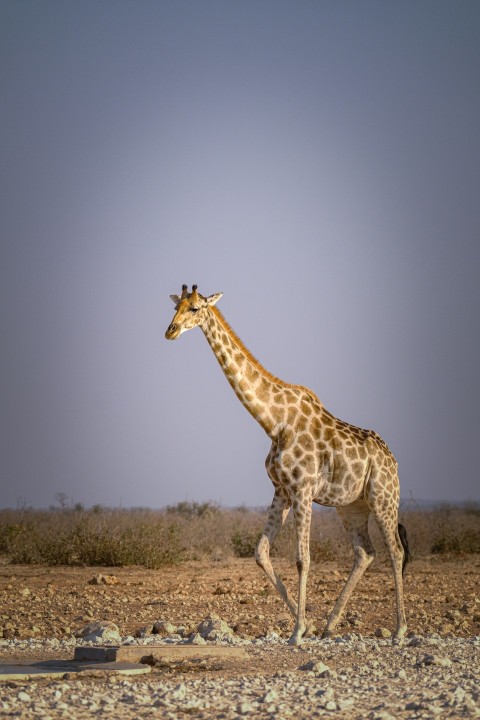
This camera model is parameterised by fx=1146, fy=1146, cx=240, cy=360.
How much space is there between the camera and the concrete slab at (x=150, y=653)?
32.0 feet

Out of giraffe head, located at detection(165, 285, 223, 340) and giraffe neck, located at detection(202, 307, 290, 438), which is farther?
giraffe neck, located at detection(202, 307, 290, 438)

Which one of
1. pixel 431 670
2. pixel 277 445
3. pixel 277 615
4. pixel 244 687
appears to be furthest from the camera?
pixel 277 615

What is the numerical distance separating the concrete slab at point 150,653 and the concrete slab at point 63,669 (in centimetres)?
15

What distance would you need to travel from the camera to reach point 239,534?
84.7 ft

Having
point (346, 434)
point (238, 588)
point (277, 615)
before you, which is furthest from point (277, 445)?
point (238, 588)

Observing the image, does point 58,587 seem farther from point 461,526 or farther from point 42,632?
point 461,526

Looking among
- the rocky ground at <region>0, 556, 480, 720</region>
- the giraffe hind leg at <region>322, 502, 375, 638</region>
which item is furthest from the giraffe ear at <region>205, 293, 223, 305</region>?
the rocky ground at <region>0, 556, 480, 720</region>

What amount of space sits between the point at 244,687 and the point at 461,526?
2167 centimetres

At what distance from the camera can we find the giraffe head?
466 inches

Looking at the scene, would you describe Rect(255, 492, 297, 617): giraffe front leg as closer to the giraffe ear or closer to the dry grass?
the giraffe ear

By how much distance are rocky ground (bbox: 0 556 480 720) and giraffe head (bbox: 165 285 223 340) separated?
3121 millimetres

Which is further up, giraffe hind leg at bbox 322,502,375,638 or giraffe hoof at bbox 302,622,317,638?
giraffe hind leg at bbox 322,502,375,638

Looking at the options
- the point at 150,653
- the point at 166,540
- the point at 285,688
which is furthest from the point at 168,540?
the point at 285,688

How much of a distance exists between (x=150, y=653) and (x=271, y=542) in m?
2.36
